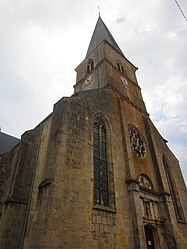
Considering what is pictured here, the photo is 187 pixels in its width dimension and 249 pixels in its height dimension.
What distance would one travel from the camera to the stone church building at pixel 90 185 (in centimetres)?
606

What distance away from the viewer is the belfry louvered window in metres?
7.66

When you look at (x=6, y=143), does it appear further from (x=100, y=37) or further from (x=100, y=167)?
(x=100, y=37)

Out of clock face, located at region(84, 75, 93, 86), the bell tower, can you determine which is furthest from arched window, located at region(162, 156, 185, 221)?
clock face, located at region(84, 75, 93, 86)

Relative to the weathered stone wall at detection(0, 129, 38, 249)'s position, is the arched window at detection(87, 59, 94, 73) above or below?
above

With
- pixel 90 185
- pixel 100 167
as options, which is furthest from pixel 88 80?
pixel 90 185

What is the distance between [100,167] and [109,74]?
25.6 feet

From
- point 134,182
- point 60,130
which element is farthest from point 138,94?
point 60,130

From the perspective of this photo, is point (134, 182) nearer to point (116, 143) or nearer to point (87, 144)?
point (116, 143)

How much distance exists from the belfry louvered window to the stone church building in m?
0.04

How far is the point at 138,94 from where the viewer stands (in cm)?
1602

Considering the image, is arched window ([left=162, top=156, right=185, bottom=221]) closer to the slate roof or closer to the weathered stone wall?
the weathered stone wall

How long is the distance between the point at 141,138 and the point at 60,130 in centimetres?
687

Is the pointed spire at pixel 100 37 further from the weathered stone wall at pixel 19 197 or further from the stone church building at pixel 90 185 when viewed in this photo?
the weathered stone wall at pixel 19 197

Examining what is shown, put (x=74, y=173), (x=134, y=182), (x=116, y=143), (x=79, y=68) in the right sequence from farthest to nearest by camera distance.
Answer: (x=79, y=68)
(x=116, y=143)
(x=134, y=182)
(x=74, y=173)
